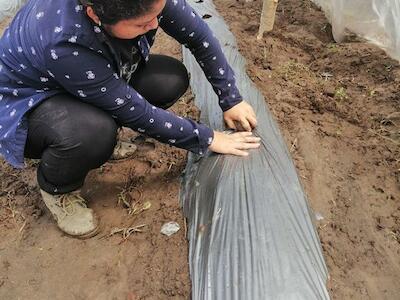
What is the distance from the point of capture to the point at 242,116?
176 cm

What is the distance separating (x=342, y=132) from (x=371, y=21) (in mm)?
911

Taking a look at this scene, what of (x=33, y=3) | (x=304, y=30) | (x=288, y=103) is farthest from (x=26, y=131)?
(x=304, y=30)

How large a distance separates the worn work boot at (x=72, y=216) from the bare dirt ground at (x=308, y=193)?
5cm

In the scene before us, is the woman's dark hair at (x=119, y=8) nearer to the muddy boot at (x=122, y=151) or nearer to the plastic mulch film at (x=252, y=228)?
the plastic mulch film at (x=252, y=228)

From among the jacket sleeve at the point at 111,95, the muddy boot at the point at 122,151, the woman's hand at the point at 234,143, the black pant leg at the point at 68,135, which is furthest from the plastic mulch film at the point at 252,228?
the black pant leg at the point at 68,135

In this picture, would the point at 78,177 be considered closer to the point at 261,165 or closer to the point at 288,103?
the point at 261,165

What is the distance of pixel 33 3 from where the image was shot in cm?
137

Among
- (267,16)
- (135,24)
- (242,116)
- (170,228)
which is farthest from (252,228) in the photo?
(267,16)

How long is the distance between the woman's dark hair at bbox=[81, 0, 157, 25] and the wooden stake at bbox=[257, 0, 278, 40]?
1.64m

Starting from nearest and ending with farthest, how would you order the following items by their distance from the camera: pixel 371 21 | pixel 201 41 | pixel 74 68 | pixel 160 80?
pixel 74 68 → pixel 201 41 → pixel 160 80 → pixel 371 21

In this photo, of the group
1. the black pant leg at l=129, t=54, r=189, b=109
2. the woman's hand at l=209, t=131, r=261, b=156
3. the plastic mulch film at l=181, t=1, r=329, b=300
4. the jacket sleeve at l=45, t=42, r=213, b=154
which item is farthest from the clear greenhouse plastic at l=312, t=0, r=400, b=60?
the jacket sleeve at l=45, t=42, r=213, b=154

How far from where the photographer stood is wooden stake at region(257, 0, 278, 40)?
8.38 feet

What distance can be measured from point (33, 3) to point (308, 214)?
1.18m

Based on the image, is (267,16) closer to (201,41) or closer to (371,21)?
(371,21)
